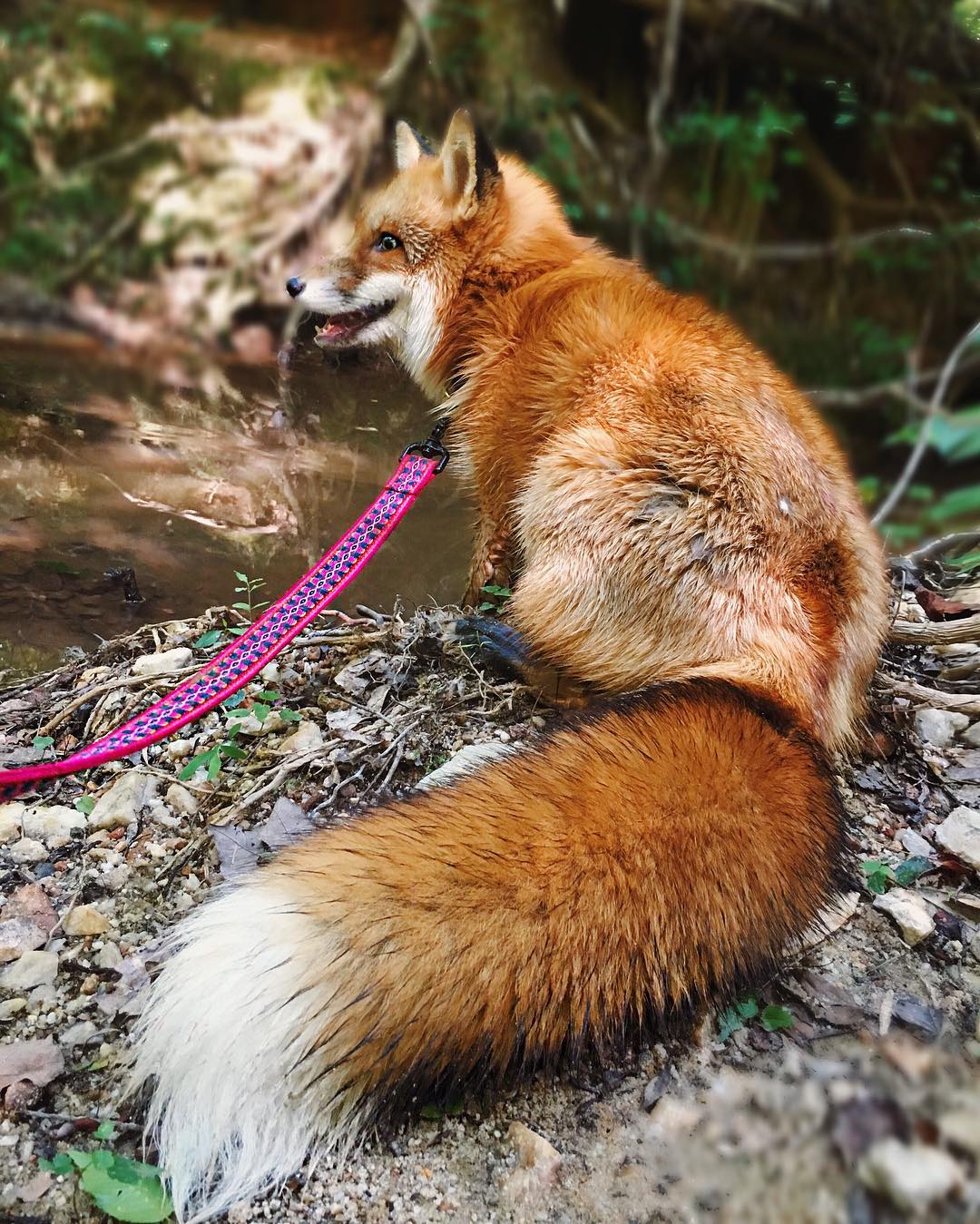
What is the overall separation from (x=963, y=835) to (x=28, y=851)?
→ 6.86 ft

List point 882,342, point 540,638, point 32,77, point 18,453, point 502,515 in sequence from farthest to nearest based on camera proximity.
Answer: point 882,342, point 32,77, point 18,453, point 502,515, point 540,638

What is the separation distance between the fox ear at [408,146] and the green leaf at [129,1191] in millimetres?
3213

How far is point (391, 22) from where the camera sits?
254 inches

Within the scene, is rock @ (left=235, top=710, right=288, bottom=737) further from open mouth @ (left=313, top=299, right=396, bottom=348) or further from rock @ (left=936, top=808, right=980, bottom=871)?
rock @ (left=936, top=808, right=980, bottom=871)

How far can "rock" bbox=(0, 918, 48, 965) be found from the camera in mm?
1431

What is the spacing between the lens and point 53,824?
1767mm

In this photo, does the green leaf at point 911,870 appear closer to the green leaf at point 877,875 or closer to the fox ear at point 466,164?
the green leaf at point 877,875

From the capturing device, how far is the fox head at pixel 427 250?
2.63m

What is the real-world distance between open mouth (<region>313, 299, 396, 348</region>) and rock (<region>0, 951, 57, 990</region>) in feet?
7.11

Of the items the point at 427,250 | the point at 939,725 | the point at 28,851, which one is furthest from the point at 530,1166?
the point at 427,250

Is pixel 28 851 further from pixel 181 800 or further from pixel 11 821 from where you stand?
pixel 181 800

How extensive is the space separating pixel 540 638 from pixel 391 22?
661 cm

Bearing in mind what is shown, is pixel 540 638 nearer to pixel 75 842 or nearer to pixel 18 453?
pixel 75 842

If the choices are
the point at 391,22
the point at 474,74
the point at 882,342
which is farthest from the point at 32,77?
the point at 882,342
